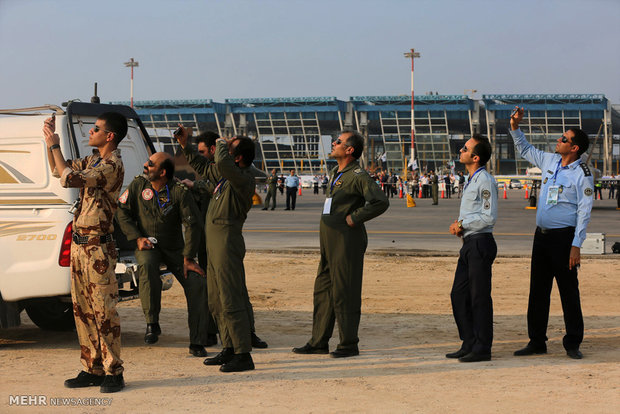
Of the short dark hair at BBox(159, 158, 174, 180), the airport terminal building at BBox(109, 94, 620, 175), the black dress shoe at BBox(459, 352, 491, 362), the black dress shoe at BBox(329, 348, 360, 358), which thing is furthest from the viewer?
the airport terminal building at BBox(109, 94, 620, 175)

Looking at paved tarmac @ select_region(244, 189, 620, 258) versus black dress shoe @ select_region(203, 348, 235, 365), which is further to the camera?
paved tarmac @ select_region(244, 189, 620, 258)

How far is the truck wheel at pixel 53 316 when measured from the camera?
827 centimetres

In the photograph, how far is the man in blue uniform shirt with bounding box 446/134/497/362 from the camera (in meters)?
6.79

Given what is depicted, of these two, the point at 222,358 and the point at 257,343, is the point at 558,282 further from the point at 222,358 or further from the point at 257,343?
the point at 222,358

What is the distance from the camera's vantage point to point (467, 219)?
686cm

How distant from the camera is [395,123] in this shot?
125250mm

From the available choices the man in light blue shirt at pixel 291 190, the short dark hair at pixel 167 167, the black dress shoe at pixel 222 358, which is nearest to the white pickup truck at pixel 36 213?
the short dark hair at pixel 167 167

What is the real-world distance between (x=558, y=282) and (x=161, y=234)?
363 cm

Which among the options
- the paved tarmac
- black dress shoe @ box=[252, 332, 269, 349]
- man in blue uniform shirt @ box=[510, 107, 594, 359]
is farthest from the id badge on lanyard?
the paved tarmac

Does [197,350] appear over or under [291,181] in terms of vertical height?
under

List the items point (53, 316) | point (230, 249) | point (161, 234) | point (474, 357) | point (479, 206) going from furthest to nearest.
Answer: point (53, 316) → point (161, 234) → point (479, 206) → point (474, 357) → point (230, 249)

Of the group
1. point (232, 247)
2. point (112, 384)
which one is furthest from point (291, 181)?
point (112, 384)

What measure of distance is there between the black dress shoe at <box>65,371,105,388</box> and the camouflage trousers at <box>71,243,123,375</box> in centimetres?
4

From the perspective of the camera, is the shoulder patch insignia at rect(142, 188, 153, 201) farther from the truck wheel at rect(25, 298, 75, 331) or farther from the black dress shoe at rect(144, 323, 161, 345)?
the truck wheel at rect(25, 298, 75, 331)
